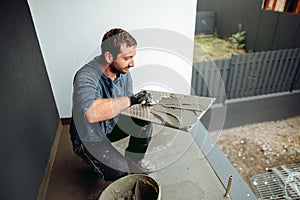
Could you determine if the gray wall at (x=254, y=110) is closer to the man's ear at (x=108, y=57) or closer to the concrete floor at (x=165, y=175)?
the concrete floor at (x=165, y=175)

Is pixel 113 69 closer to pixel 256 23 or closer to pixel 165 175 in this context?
pixel 165 175

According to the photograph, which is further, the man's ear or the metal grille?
the metal grille

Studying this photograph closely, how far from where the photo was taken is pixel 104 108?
1.52 meters

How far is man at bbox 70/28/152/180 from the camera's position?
58.4 inches

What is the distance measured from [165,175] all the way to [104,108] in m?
0.92

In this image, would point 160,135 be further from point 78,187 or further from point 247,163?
point 247,163

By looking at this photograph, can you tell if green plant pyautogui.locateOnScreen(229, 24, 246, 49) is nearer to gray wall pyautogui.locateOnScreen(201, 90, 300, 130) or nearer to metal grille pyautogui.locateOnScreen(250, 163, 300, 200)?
gray wall pyautogui.locateOnScreen(201, 90, 300, 130)

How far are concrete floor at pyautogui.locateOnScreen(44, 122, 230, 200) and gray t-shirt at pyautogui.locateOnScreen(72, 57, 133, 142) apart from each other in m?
0.52

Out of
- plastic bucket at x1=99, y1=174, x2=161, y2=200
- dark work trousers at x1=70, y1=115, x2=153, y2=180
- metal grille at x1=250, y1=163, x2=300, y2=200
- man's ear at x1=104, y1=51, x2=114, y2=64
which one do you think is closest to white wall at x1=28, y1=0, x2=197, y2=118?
man's ear at x1=104, y1=51, x2=114, y2=64

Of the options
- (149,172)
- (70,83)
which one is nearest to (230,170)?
(149,172)

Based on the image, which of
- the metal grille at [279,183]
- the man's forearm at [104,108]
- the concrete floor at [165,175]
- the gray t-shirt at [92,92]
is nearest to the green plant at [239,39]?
the metal grille at [279,183]

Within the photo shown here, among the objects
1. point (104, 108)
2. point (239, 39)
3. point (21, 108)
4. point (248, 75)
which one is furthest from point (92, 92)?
point (239, 39)

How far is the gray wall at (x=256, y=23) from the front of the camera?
4.76 meters

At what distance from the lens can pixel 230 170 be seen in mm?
2002
